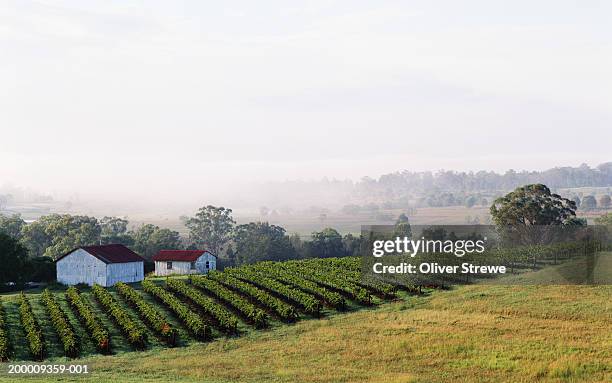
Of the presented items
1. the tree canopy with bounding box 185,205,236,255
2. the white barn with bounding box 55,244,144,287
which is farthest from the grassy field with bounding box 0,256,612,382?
the tree canopy with bounding box 185,205,236,255

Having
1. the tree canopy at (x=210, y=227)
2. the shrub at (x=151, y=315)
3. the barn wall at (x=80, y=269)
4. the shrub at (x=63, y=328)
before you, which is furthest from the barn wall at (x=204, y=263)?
the tree canopy at (x=210, y=227)

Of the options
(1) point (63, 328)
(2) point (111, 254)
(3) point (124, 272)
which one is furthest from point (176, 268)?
(1) point (63, 328)

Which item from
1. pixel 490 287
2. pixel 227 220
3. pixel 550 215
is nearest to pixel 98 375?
pixel 490 287

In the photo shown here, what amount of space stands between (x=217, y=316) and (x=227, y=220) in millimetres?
112193

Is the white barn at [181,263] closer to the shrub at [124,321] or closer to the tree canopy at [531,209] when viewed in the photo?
the shrub at [124,321]

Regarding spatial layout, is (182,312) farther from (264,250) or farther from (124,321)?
(264,250)

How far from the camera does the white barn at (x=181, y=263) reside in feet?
275

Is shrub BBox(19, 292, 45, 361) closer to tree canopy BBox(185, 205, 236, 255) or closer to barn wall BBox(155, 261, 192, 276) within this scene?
barn wall BBox(155, 261, 192, 276)

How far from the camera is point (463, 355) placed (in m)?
37.1

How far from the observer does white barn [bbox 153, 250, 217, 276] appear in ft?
275

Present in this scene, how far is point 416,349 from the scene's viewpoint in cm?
3859

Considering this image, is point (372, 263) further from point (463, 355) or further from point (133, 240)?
point (133, 240)

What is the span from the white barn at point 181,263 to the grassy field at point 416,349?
37030mm

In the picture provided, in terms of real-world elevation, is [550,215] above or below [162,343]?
above
